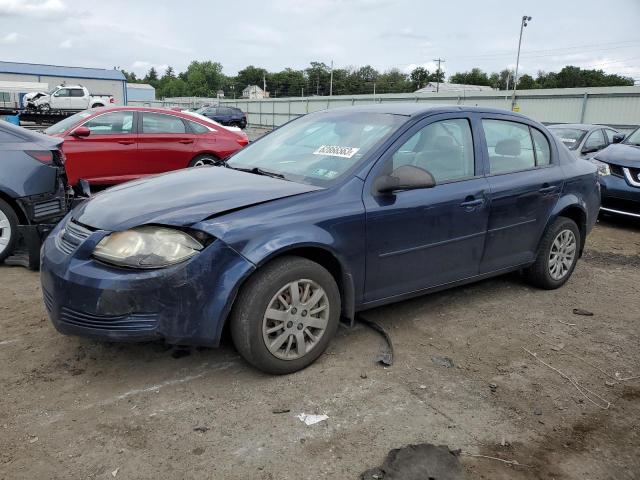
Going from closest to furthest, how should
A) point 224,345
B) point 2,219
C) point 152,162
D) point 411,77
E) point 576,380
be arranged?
point 576,380, point 224,345, point 2,219, point 152,162, point 411,77

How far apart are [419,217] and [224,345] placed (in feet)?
5.23

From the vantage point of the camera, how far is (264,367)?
3176 millimetres

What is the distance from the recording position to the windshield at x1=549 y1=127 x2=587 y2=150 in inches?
437

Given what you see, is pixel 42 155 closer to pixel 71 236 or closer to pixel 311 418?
pixel 71 236

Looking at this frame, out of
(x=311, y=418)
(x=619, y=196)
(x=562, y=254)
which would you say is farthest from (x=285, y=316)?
(x=619, y=196)

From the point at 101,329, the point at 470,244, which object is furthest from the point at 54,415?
the point at 470,244

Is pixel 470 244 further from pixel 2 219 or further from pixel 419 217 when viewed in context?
pixel 2 219

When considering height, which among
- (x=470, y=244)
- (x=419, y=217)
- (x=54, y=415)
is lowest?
(x=54, y=415)

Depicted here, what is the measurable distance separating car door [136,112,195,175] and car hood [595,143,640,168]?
6.64 m

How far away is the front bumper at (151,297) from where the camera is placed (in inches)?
113

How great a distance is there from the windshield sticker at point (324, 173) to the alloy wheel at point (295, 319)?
762 mm

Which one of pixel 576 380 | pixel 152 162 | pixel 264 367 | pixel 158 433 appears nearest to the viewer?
pixel 158 433

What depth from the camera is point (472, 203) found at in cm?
405

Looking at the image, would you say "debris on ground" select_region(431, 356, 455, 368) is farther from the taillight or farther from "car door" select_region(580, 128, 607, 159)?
"car door" select_region(580, 128, 607, 159)
